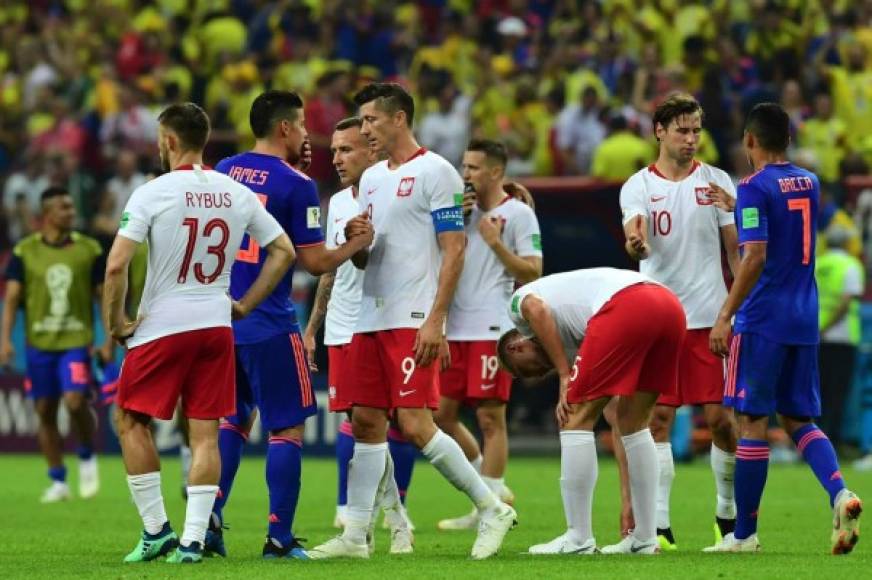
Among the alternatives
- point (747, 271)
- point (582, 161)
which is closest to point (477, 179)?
point (747, 271)

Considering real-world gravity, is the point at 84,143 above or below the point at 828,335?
above

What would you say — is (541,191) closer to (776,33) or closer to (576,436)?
(776,33)

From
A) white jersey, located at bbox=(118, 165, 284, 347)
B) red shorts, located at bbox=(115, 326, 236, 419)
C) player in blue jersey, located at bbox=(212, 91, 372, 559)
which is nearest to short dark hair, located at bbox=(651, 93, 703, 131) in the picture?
player in blue jersey, located at bbox=(212, 91, 372, 559)

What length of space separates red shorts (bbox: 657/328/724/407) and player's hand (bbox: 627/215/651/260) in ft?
1.94

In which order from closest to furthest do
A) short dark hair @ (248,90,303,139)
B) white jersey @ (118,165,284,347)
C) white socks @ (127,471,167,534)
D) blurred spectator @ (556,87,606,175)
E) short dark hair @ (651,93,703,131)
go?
white jersey @ (118,165,284,347), white socks @ (127,471,167,534), short dark hair @ (248,90,303,139), short dark hair @ (651,93,703,131), blurred spectator @ (556,87,606,175)

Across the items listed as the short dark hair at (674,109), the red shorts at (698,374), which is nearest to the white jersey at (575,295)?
the red shorts at (698,374)

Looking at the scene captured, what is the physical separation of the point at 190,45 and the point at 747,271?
1787cm

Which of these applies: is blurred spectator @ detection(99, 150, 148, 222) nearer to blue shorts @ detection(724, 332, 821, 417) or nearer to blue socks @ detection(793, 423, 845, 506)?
blue shorts @ detection(724, 332, 821, 417)

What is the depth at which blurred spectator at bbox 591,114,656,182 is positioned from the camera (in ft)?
65.2

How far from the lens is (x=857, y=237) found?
64.0ft

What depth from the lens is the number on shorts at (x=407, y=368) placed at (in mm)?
10062

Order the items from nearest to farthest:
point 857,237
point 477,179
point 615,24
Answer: point 477,179 → point 857,237 → point 615,24

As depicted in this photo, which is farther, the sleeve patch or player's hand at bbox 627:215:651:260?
player's hand at bbox 627:215:651:260

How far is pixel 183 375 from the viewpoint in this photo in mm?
9664
